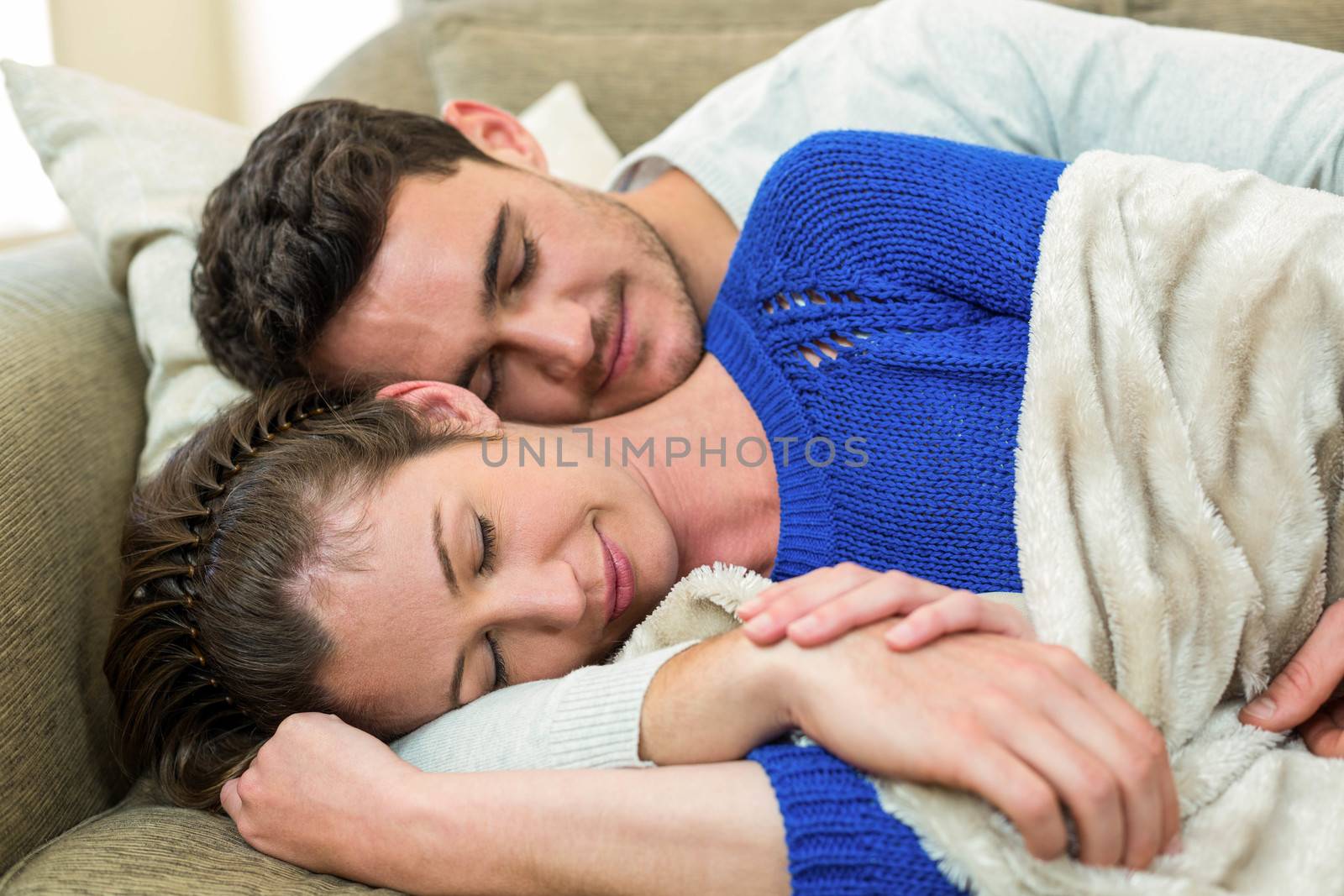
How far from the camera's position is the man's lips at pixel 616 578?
1008mm

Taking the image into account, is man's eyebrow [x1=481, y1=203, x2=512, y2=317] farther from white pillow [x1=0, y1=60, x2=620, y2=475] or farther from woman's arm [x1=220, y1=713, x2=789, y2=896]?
woman's arm [x1=220, y1=713, x2=789, y2=896]

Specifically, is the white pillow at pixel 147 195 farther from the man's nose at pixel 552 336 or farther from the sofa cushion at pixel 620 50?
the sofa cushion at pixel 620 50

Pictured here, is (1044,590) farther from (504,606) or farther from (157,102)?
(157,102)

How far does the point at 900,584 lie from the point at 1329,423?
0.37m

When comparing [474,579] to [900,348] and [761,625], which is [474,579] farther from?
[900,348]

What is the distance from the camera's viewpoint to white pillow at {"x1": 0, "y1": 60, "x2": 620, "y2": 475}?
1.35 metres

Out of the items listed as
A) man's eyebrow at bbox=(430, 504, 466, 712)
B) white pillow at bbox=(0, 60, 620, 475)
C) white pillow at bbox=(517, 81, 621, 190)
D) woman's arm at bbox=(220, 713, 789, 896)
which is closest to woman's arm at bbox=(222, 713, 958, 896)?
woman's arm at bbox=(220, 713, 789, 896)

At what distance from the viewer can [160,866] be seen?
832 millimetres

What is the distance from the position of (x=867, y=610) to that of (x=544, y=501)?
0.35 meters

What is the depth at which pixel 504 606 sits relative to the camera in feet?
3.10

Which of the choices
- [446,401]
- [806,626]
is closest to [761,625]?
[806,626]

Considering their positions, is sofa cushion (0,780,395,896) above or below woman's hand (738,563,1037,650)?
below

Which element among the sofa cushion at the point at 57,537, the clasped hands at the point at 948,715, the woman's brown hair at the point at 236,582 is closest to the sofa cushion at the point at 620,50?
the sofa cushion at the point at 57,537

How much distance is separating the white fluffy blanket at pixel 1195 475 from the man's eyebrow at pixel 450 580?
0.22 m
